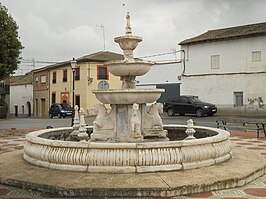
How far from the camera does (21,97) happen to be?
45.9m

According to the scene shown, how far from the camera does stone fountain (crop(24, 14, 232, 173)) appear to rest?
6129mm

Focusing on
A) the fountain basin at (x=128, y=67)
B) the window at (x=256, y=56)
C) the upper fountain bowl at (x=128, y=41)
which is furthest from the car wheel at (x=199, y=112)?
the fountain basin at (x=128, y=67)

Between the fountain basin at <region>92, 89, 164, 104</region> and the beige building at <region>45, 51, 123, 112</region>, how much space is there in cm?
2465

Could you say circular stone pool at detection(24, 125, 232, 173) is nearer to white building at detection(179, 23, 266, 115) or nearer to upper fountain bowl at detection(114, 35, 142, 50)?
upper fountain bowl at detection(114, 35, 142, 50)

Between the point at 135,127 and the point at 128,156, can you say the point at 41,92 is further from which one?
the point at 128,156

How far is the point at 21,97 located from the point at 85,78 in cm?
1596

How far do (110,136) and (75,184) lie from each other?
2.98 meters

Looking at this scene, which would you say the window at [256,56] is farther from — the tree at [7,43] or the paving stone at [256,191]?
the paving stone at [256,191]

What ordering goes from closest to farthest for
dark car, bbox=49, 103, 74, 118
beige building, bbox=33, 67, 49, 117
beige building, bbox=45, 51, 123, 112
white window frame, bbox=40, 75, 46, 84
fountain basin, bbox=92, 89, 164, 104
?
fountain basin, bbox=92, 89, 164, 104, dark car, bbox=49, 103, 74, 118, beige building, bbox=45, 51, 123, 112, beige building, bbox=33, 67, 49, 117, white window frame, bbox=40, 75, 46, 84

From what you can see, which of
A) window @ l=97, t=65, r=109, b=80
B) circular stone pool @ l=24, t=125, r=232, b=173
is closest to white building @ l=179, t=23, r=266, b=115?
window @ l=97, t=65, r=109, b=80

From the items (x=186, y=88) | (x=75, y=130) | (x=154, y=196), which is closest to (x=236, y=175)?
(x=154, y=196)

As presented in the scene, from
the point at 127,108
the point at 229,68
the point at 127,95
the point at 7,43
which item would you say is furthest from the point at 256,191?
the point at 7,43

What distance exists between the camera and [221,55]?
28.4 metres

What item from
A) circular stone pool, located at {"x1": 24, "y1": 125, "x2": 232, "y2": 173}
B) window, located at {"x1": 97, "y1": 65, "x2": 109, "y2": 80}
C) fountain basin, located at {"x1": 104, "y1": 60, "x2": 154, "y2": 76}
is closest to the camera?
circular stone pool, located at {"x1": 24, "y1": 125, "x2": 232, "y2": 173}
